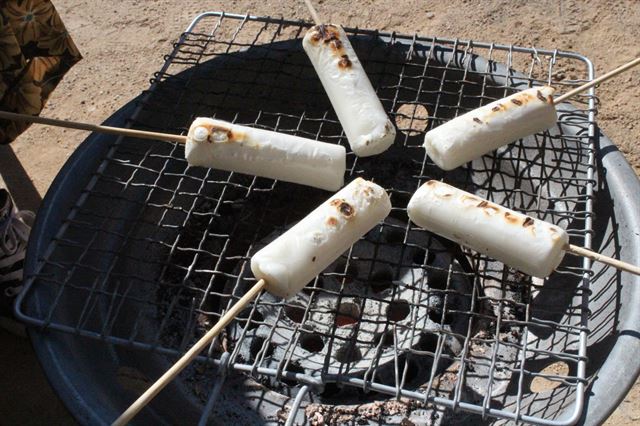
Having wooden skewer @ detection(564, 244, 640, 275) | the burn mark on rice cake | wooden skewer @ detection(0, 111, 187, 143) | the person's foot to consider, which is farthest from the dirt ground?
the burn mark on rice cake

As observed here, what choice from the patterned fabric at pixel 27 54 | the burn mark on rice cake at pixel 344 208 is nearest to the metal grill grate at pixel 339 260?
the burn mark on rice cake at pixel 344 208

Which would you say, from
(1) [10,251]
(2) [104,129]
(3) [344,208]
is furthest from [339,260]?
(1) [10,251]

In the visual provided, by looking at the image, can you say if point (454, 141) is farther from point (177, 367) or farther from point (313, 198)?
point (177, 367)

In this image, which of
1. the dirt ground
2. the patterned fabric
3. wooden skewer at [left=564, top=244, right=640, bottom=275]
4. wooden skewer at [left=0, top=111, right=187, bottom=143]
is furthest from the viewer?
the dirt ground

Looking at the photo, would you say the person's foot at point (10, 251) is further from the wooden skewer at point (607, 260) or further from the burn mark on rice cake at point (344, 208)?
the wooden skewer at point (607, 260)

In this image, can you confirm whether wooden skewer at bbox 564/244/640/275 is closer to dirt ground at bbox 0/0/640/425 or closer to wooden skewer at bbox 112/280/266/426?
wooden skewer at bbox 112/280/266/426

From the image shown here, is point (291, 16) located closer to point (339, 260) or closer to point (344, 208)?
point (339, 260)

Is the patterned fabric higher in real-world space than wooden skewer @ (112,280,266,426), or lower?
higher
